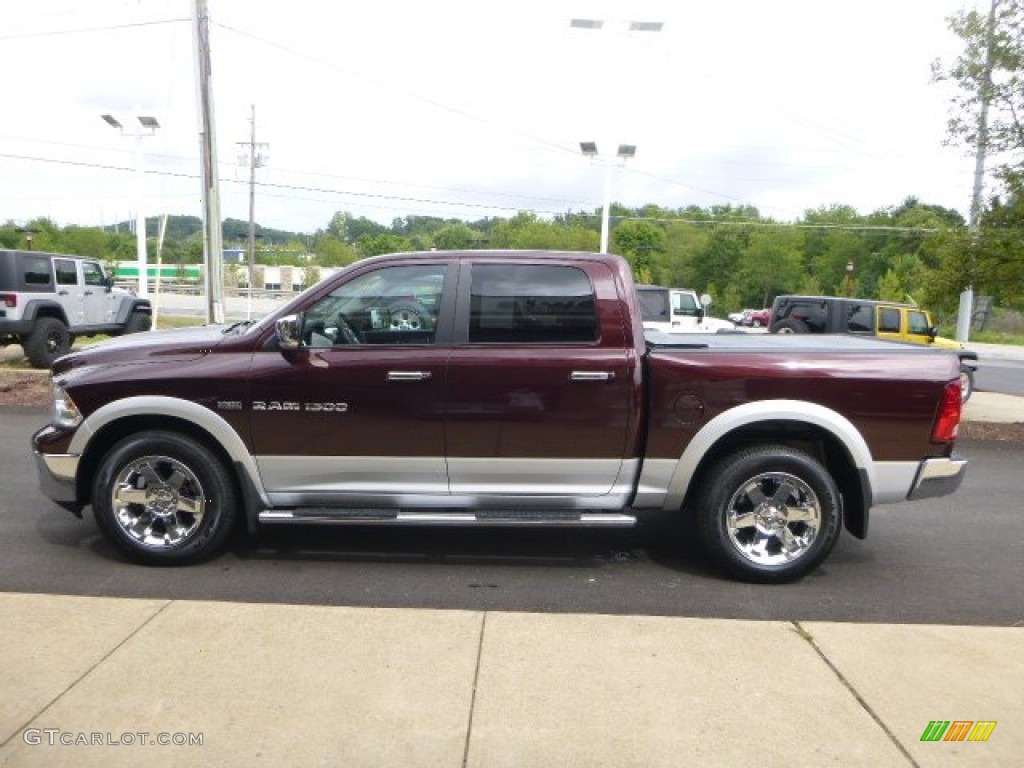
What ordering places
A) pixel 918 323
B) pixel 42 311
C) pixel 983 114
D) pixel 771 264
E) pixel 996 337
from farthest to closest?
pixel 771 264, pixel 996 337, pixel 918 323, pixel 42 311, pixel 983 114

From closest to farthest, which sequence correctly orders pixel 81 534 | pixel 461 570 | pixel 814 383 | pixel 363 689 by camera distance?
pixel 363 689 < pixel 814 383 < pixel 461 570 < pixel 81 534

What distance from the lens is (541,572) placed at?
4703 mm

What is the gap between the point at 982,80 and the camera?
34.3ft

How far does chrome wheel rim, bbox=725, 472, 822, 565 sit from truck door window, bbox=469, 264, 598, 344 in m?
1.29

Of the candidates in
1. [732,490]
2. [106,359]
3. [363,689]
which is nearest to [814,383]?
[732,490]

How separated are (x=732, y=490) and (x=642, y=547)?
979 millimetres

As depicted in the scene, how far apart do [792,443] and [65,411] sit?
430 cm

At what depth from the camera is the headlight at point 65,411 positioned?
455 cm

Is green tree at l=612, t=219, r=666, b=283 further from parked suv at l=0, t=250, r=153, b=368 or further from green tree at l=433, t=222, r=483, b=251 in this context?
parked suv at l=0, t=250, r=153, b=368

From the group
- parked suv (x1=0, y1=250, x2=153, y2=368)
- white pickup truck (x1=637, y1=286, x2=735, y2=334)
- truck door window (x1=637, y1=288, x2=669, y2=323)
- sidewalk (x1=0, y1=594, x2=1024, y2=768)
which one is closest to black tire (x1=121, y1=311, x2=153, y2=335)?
parked suv (x1=0, y1=250, x2=153, y2=368)

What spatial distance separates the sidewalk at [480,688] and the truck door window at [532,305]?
1575mm

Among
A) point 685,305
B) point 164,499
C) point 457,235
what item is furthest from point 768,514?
point 457,235

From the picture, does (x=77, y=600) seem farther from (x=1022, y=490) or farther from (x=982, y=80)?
(x=982, y=80)

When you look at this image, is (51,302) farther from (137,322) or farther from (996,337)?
(996,337)
